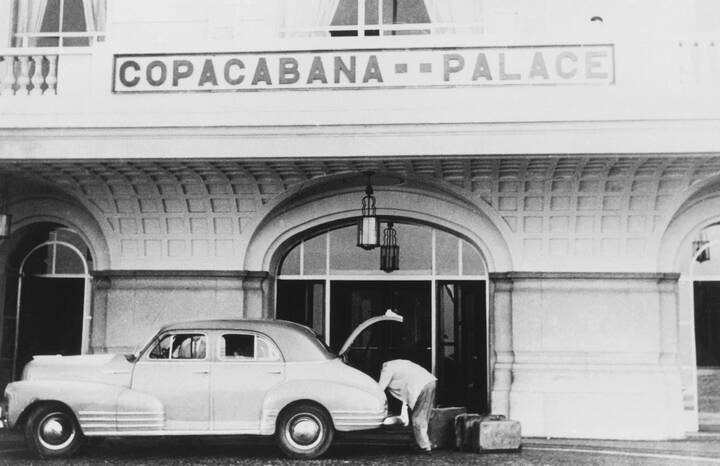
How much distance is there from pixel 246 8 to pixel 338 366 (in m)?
5.34

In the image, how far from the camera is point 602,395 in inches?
459

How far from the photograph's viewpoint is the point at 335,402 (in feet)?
31.8

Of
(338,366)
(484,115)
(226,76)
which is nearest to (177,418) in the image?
(338,366)

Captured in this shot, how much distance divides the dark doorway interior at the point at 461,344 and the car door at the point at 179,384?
4.33 metres

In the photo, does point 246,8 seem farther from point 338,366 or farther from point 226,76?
point 338,366

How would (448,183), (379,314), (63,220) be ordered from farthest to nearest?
(379,314)
(63,220)
(448,183)

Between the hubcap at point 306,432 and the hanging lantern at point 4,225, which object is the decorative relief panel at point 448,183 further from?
the hubcap at point 306,432

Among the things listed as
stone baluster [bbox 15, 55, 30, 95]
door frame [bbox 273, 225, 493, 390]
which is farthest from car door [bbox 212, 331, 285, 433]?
stone baluster [bbox 15, 55, 30, 95]

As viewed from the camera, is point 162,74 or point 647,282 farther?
point 647,282

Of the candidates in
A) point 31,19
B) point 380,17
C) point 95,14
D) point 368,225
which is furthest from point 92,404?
point 380,17

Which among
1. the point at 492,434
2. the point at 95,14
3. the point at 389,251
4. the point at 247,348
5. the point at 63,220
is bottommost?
the point at 492,434

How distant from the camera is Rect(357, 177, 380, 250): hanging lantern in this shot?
472 inches

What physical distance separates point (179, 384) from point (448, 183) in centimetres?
463

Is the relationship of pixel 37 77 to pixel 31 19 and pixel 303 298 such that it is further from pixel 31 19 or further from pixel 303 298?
pixel 303 298
